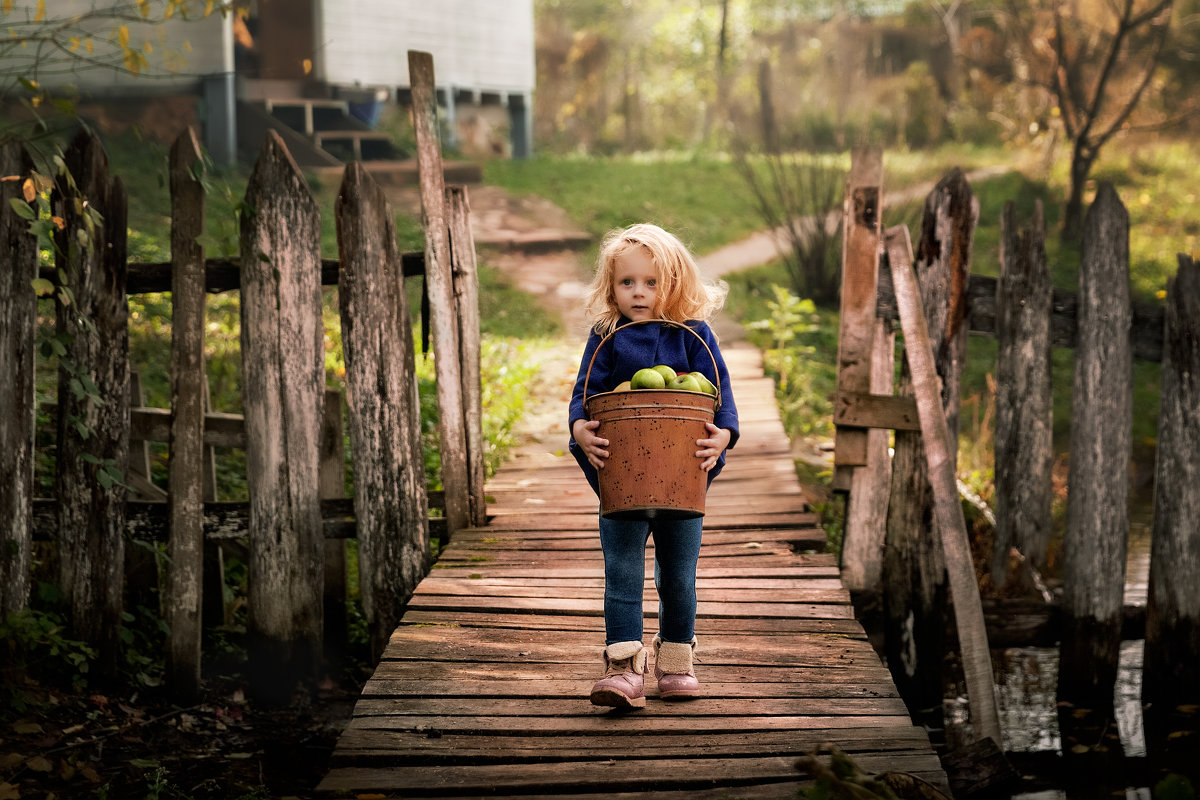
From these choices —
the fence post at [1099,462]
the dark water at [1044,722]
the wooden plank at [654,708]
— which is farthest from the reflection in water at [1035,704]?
the wooden plank at [654,708]

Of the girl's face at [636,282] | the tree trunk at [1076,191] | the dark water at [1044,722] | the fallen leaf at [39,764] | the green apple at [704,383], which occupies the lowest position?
the dark water at [1044,722]

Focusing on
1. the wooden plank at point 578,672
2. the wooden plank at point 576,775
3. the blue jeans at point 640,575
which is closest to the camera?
the wooden plank at point 576,775

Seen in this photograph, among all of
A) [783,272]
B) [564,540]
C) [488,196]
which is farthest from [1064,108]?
[564,540]

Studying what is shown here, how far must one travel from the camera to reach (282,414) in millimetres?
3922

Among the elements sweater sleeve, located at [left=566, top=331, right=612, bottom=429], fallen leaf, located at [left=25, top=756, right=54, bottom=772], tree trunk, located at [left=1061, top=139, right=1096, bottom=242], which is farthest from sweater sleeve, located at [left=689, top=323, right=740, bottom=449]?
tree trunk, located at [left=1061, top=139, right=1096, bottom=242]

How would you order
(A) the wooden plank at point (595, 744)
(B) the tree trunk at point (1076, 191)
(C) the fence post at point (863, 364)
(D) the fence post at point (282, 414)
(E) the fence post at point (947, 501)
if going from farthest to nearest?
(B) the tree trunk at point (1076, 191) < (C) the fence post at point (863, 364) < (D) the fence post at point (282, 414) < (E) the fence post at point (947, 501) < (A) the wooden plank at point (595, 744)

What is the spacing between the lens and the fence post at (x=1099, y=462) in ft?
13.5

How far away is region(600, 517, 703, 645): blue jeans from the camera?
10.2ft

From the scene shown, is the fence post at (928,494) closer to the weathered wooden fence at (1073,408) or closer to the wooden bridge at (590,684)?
the weathered wooden fence at (1073,408)

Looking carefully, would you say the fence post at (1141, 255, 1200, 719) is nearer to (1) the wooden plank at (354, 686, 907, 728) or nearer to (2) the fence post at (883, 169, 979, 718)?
(2) the fence post at (883, 169, 979, 718)

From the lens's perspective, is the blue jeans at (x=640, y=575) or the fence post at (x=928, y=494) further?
the fence post at (x=928, y=494)

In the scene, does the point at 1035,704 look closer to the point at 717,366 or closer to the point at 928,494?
the point at 928,494

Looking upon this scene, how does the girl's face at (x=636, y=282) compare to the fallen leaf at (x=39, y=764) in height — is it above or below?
above

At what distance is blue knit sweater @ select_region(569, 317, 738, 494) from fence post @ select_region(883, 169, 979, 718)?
1.28 metres
